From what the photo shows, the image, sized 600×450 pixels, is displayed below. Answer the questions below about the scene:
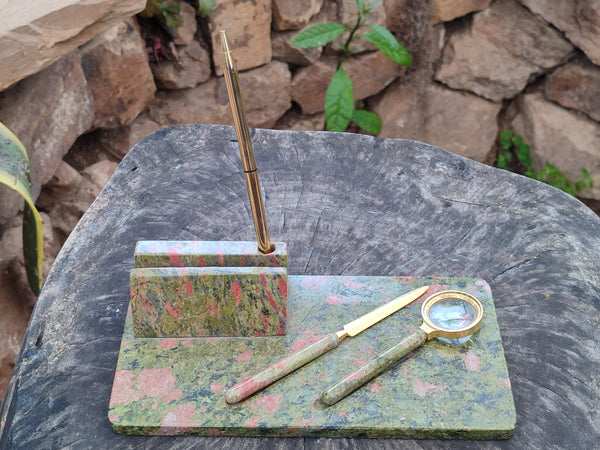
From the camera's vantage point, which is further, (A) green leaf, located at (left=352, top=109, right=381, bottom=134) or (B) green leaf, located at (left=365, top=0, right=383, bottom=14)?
(A) green leaf, located at (left=352, top=109, right=381, bottom=134)

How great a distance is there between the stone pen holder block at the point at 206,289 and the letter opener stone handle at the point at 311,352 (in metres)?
0.08

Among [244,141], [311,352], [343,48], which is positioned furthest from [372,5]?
[311,352]

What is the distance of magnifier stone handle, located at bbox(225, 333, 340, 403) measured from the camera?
0.99 metres

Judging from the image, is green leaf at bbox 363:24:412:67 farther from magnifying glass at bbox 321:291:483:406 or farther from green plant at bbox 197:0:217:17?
magnifying glass at bbox 321:291:483:406

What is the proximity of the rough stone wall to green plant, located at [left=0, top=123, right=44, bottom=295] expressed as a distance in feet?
0.35

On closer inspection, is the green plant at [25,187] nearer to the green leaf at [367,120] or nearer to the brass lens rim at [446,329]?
the brass lens rim at [446,329]

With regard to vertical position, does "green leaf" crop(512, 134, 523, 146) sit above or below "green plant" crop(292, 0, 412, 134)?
below

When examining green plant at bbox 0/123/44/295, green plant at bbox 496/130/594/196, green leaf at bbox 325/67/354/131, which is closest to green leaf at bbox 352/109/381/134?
green leaf at bbox 325/67/354/131

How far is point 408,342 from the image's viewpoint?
1.06 metres

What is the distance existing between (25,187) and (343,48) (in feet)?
4.21

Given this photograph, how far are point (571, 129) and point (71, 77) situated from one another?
166cm

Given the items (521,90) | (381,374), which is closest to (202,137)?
(381,374)

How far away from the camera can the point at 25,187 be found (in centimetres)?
145

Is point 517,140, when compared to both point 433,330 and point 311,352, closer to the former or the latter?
point 433,330
